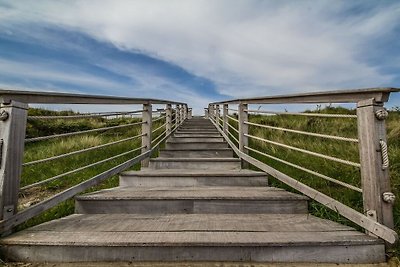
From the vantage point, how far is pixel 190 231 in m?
2.00

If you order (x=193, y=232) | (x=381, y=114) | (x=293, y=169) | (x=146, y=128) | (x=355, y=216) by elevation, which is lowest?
(x=193, y=232)

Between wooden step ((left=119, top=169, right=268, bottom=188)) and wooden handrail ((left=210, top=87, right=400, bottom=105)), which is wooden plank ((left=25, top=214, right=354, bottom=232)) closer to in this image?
wooden step ((left=119, top=169, right=268, bottom=188))

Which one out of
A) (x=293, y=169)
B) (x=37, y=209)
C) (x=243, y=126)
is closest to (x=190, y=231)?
(x=37, y=209)

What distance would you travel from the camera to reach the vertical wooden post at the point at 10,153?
6.10 ft

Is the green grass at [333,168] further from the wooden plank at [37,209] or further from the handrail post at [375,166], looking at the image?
the wooden plank at [37,209]

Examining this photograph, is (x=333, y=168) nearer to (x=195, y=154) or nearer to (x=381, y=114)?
(x=381, y=114)

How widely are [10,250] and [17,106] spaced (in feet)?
3.47

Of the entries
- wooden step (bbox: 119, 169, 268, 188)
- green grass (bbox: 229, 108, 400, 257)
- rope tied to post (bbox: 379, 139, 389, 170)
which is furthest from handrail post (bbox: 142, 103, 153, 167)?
rope tied to post (bbox: 379, 139, 389, 170)

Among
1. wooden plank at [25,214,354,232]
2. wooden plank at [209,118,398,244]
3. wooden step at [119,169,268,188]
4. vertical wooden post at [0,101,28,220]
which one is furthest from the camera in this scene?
wooden step at [119,169,268,188]

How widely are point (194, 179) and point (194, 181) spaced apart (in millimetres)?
26

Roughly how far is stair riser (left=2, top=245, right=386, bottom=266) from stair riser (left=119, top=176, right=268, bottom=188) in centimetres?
149

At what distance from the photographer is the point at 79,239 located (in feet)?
6.09

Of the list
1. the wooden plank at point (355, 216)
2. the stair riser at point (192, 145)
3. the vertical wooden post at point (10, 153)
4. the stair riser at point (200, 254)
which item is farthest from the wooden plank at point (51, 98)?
the wooden plank at point (355, 216)

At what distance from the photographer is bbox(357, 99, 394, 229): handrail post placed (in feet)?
6.04
